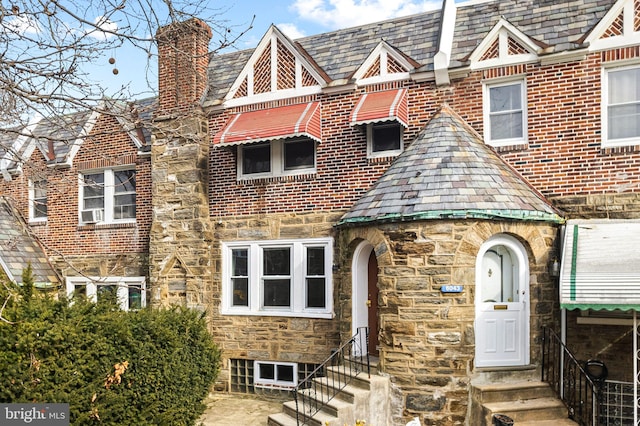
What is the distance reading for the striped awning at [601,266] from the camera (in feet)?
28.4

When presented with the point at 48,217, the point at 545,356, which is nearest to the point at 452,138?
the point at 545,356

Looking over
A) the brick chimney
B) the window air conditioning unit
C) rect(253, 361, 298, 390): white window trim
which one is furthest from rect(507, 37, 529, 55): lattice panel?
the window air conditioning unit

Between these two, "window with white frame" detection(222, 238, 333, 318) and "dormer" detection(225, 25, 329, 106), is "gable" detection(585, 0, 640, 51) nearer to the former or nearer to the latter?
"dormer" detection(225, 25, 329, 106)

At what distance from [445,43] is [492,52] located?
0.94 meters

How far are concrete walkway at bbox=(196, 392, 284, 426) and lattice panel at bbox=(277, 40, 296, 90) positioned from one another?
6.84m

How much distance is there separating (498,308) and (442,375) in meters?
1.53

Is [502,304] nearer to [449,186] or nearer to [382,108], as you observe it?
[449,186]

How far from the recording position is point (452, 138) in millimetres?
10914

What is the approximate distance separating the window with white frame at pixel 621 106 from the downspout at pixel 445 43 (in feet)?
9.34

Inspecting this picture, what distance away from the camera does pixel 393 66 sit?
12234mm

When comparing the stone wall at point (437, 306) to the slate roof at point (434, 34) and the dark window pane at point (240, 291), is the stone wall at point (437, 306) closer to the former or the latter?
the slate roof at point (434, 34)

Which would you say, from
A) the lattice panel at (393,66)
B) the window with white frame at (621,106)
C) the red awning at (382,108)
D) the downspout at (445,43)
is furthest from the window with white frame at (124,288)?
the window with white frame at (621,106)

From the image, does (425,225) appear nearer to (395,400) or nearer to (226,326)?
(395,400)

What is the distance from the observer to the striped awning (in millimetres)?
8656
